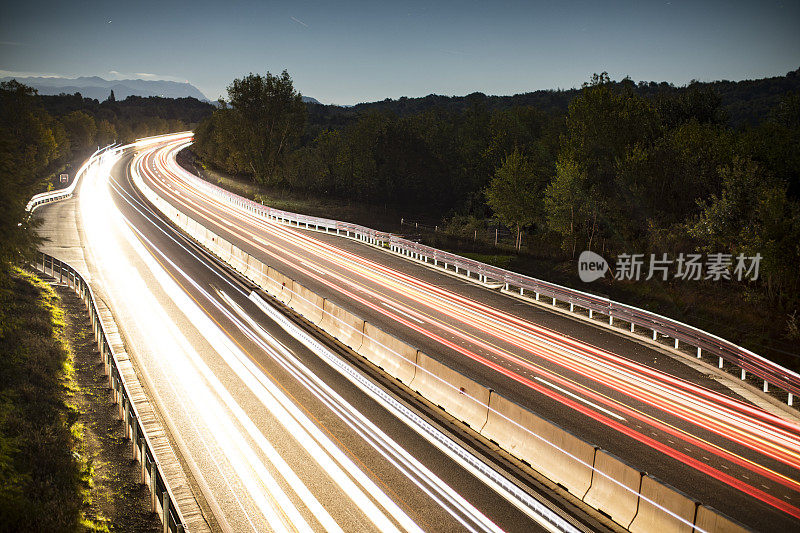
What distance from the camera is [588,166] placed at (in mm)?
50938

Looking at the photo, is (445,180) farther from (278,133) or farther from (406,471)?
(406,471)

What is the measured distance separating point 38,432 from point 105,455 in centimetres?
163

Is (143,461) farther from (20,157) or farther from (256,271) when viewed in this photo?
(20,157)

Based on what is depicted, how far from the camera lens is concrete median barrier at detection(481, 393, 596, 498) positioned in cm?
1133

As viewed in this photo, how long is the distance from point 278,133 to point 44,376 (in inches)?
3404

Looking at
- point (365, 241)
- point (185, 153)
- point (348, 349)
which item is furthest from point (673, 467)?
point (185, 153)

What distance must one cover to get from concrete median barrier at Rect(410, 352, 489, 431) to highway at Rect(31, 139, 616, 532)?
3.56ft

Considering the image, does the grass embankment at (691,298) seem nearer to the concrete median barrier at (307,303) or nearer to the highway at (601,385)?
the highway at (601,385)

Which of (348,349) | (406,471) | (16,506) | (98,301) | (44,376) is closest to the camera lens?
(16,506)

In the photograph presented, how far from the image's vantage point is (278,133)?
97750mm

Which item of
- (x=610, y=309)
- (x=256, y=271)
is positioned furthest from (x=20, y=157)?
(x=610, y=309)

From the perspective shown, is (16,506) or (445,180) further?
(445,180)

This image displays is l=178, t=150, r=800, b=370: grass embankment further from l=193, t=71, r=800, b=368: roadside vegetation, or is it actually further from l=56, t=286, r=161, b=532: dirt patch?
l=56, t=286, r=161, b=532: dirt patch

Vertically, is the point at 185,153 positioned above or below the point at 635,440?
above
